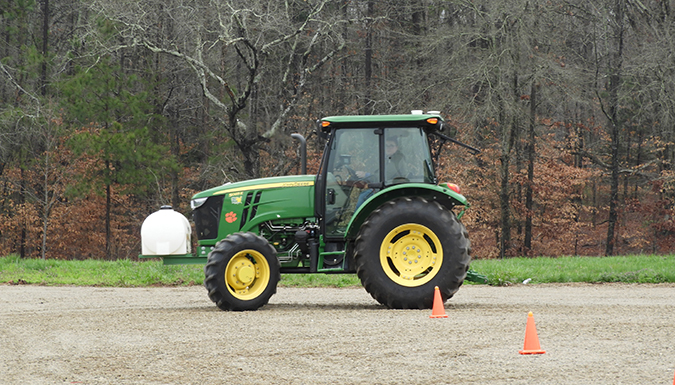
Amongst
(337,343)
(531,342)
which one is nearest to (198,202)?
(337,343)

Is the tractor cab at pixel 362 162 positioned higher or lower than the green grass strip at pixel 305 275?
higher

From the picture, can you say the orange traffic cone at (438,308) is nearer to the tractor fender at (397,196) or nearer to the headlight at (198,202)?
the tractor fender at (397,196)

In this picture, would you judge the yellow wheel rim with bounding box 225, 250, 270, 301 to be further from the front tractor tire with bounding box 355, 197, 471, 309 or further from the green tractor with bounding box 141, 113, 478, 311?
the front tractor tire with bounding box 355, 197, 471, 309

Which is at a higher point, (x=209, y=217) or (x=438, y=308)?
(x=209, y=217)

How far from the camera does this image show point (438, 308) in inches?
326

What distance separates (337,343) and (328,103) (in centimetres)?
2359

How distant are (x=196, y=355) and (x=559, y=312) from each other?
15.3 feet

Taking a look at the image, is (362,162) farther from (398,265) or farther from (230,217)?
(230,217)

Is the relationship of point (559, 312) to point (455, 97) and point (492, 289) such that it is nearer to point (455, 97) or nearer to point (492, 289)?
point (492, 289)

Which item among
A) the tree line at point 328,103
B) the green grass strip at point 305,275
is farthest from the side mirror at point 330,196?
the tree line at point 328,103

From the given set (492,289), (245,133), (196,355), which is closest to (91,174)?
(245,133)

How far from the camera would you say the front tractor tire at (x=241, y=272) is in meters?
8.72

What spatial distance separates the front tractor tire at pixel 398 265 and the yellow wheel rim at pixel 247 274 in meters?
1.17

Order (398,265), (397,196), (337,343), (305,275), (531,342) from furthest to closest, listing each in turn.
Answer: (305,275)
(397,196)
(398,265)
(337,343)
(531,342)
